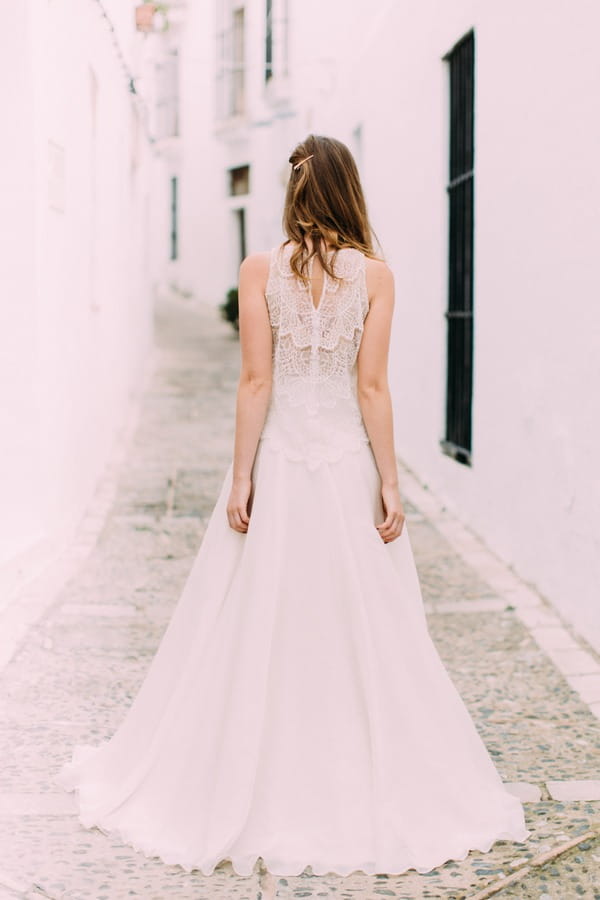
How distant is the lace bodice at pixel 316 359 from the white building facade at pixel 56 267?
106 inches

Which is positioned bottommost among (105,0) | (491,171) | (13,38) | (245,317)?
(245,317)

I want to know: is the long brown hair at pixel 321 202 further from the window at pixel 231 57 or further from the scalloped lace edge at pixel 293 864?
the window at pixel 231 57

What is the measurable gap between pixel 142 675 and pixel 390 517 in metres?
1.73

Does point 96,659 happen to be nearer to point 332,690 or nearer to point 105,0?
point 332,690

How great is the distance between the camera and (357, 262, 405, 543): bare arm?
2.96 metres

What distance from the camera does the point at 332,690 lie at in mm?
2928

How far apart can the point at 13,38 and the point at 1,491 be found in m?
2.16

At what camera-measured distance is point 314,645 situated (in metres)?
2.94

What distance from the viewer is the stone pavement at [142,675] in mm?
2762

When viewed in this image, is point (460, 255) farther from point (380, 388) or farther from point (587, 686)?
point (380, 388)

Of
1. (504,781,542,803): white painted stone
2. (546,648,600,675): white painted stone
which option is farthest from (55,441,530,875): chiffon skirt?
(546,648,600,675): white painted stone

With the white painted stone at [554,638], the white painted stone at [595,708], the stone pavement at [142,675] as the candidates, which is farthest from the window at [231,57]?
the white painted stone at [595,708]

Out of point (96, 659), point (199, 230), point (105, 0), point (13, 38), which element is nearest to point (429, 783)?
point (96, 659)

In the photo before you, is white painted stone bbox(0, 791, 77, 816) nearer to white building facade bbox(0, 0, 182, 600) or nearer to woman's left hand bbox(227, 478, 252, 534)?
woman's left hand bbox(227, 478, 252, 534)
